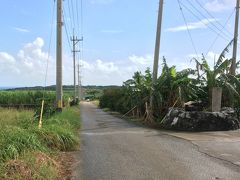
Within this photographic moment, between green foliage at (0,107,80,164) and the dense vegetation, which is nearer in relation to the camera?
green foliage at (0,107,80,164)

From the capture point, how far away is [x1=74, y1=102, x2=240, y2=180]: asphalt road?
9.38m

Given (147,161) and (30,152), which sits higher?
(30,152)

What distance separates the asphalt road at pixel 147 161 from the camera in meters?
9.38

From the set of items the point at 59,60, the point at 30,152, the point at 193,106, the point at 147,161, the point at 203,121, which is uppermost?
the point at 59,60

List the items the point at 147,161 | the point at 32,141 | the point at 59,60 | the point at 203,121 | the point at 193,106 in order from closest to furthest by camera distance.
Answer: the point at 32,141 < the point at 147,161 < the point at 203,121 < the point at 193,106 < the point at 59,60

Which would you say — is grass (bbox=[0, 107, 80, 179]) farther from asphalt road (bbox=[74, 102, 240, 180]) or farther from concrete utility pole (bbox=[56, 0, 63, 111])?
concrete utility pole (bbox=[56, 0, 63, 111])

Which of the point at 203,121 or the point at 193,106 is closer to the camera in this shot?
the point at 203,121

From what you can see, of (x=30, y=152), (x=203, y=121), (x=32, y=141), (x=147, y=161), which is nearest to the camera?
(x=30, y=152)

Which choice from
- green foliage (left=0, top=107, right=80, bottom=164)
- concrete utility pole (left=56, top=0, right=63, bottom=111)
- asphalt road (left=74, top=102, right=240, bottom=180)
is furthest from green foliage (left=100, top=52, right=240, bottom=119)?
green foliage (left=0, top=107, right=80, bottom=164)

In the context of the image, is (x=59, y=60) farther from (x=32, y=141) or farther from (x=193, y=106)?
(x=32, y=141)

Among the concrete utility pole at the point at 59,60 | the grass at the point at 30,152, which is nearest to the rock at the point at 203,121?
the concrete utility pole at the point at 59,60

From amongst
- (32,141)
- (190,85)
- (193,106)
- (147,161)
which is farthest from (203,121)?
(32,141)

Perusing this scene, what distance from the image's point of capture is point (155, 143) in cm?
1450

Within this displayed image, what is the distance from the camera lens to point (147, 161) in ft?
36.0
